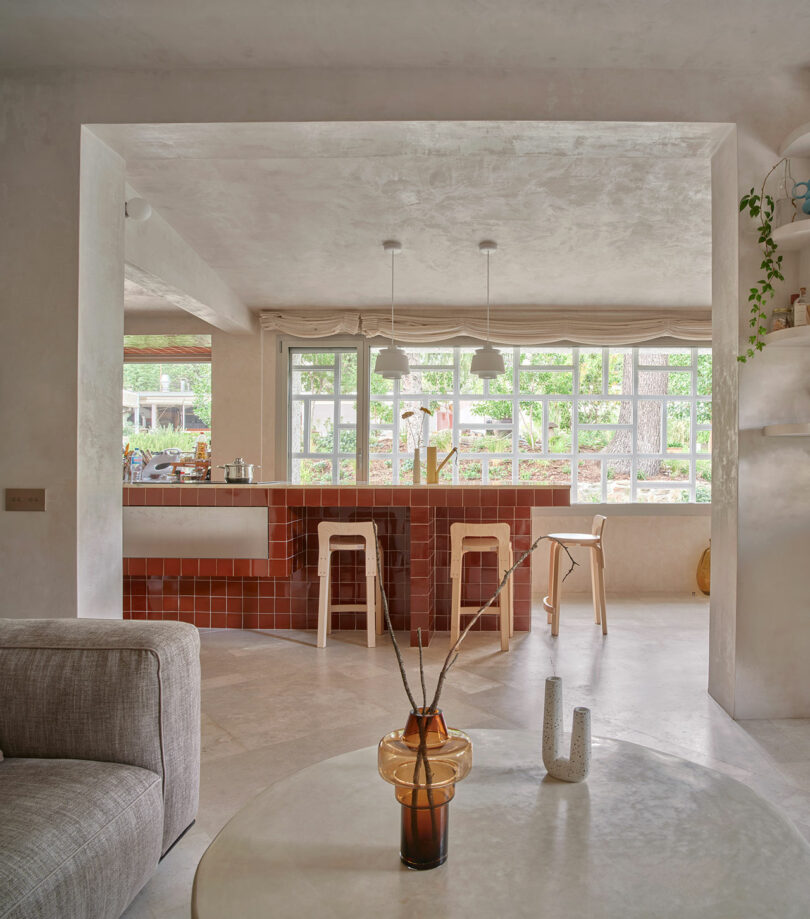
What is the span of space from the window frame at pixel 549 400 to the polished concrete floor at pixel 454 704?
2.17 metres

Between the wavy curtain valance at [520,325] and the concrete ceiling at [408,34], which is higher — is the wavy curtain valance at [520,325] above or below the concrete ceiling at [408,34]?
below

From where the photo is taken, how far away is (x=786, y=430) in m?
2.65

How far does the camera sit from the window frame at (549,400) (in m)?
6.27

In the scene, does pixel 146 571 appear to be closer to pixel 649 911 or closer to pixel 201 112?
pixel 201 112

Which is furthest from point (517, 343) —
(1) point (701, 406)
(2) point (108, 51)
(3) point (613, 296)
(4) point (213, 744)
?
(4) point (213, 744)

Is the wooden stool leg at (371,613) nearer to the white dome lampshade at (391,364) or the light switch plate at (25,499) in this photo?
the white dome lampshade at (391,364)

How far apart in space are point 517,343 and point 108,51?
13.6 ft

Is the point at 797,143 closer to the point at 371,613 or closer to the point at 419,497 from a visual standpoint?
the point at 419,497

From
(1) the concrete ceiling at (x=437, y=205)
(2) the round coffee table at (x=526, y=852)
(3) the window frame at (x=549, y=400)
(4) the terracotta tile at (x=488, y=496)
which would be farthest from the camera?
(3) the window frame at (x=549, y=400)

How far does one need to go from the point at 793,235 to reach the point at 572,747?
7.49 feet

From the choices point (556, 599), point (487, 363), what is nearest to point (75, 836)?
point (556, 599)

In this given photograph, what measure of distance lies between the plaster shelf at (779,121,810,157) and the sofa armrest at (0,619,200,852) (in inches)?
114

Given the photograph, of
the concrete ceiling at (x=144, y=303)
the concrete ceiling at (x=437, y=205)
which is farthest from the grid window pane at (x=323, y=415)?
the concrete ceiling at (x=144, y=303)

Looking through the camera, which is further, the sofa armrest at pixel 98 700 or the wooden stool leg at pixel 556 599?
the wooden stool leg at pixel 556 599
